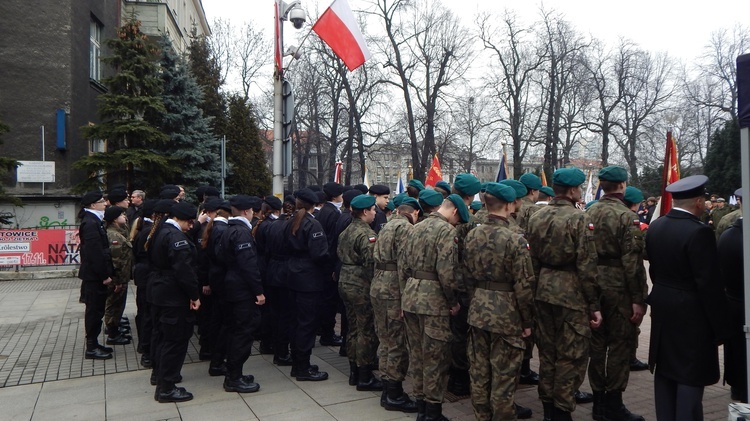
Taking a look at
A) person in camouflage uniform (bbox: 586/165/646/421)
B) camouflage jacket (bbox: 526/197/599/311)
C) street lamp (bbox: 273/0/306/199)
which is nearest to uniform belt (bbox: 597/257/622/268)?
person in camouflage uniform (bbox: 586/165/646/421)

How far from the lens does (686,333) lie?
409cm

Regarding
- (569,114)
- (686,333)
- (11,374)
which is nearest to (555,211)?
(686,333)

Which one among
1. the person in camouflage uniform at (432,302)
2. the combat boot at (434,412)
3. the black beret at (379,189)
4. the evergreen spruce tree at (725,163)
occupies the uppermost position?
the evergreen spruce tree at (725,163)

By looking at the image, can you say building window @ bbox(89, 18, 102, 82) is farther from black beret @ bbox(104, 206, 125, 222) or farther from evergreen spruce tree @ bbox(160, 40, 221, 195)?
black beret @ bbox(104, 206, 125, 222)

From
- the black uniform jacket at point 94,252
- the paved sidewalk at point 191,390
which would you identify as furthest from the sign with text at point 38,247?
the black uniform jacket at point 94,252

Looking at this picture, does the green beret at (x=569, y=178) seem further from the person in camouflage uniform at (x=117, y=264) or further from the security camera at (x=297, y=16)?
the security camera at (x=297, y=16)

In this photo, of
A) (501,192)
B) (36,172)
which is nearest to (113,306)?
(501,192)

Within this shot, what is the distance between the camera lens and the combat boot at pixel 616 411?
4965mm

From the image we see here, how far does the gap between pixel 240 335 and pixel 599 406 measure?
12.3 ft

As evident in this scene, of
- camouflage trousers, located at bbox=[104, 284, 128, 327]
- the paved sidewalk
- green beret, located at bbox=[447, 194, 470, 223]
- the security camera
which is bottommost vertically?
the paved sidewalk

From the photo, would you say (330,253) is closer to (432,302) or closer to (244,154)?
(432,302)

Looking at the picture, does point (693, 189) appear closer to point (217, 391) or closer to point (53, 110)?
point (217, 391)

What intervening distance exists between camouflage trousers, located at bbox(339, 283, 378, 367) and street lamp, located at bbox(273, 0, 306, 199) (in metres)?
4.47

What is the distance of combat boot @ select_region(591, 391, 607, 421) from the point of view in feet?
16.6
